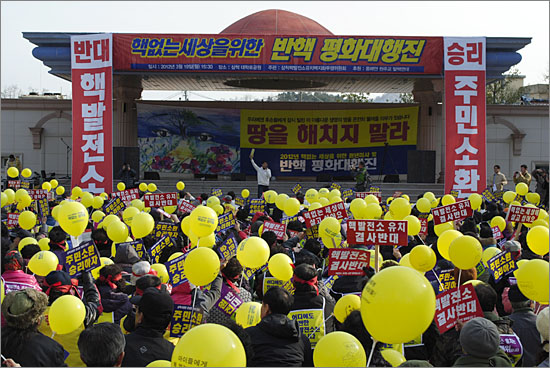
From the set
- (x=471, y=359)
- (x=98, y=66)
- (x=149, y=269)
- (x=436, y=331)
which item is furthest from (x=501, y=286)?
(x=98, y=66)

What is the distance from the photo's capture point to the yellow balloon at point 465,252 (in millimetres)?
4609

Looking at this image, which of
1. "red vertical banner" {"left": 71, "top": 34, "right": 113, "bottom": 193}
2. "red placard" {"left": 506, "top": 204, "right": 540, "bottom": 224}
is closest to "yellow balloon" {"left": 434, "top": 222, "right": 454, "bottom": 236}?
"red placard" {"left": 506, "top": 204, "right": 540, "bottom": 224}

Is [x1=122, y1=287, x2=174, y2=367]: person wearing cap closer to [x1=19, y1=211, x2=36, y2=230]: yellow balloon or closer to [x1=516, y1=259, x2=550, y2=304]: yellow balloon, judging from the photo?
[x1=516, y1=259, x2=550, y2=304]: yellow balloon

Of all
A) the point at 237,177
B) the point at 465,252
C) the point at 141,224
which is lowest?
the point at 465,252

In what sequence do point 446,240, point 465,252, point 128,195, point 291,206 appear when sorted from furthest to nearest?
point 128,195 → point 291,206 → point 446,240 → point 465,252

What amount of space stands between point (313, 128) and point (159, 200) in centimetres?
1649

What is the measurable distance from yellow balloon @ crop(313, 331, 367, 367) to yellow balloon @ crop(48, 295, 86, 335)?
5.10 ft

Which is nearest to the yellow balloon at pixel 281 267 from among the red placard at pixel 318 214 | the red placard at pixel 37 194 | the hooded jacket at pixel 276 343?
the hooded jacket at pixel 276 343

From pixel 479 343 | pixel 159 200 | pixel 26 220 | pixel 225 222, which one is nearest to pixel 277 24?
pixel 159 200

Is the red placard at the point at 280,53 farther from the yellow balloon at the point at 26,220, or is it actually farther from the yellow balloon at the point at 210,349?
the yellow balloon at the point at 210,349

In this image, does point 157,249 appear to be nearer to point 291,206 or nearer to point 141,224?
point 141,224

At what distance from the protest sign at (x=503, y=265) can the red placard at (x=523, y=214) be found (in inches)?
95.0

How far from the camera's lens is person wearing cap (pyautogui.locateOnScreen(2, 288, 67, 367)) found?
333 cm

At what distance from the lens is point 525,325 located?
4121 mm
